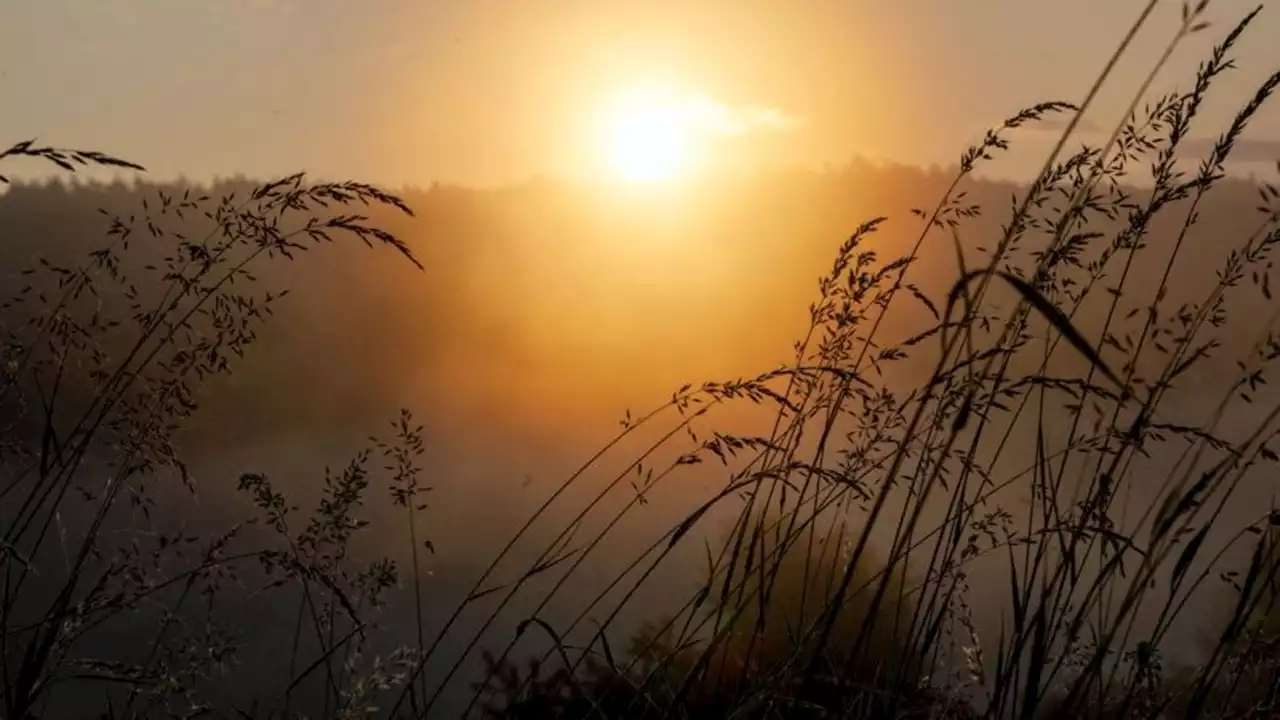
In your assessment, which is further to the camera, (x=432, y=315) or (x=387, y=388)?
(x=432, y=315)

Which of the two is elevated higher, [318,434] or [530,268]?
[530,268]

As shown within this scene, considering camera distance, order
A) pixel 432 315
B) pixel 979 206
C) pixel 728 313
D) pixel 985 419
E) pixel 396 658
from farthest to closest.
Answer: pixel 432 315
pixel 728 313
pixel 979 206
pixel 396 658
pixel 985 419

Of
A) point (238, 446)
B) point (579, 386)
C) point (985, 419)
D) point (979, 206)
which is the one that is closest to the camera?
point (985, 419)

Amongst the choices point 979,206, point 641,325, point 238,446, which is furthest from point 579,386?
point 979,206

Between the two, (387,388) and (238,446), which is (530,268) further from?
(238,446)

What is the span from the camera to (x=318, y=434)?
18609 millimetres

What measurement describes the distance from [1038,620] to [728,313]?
18229mm

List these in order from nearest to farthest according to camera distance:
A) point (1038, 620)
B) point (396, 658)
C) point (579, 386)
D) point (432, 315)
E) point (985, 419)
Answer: point (1038, 620)
point (985, 419)
point (396, 658)
point (579, 386)
point (432, 315)

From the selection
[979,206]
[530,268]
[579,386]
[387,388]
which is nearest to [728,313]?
[579,386]

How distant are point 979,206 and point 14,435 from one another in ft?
6.24

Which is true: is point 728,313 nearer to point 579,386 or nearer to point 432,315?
point 579,386

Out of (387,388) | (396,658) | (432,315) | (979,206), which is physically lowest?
(396,658)

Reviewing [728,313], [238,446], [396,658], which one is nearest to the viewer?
[396,658]

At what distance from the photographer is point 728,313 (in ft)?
64.6
